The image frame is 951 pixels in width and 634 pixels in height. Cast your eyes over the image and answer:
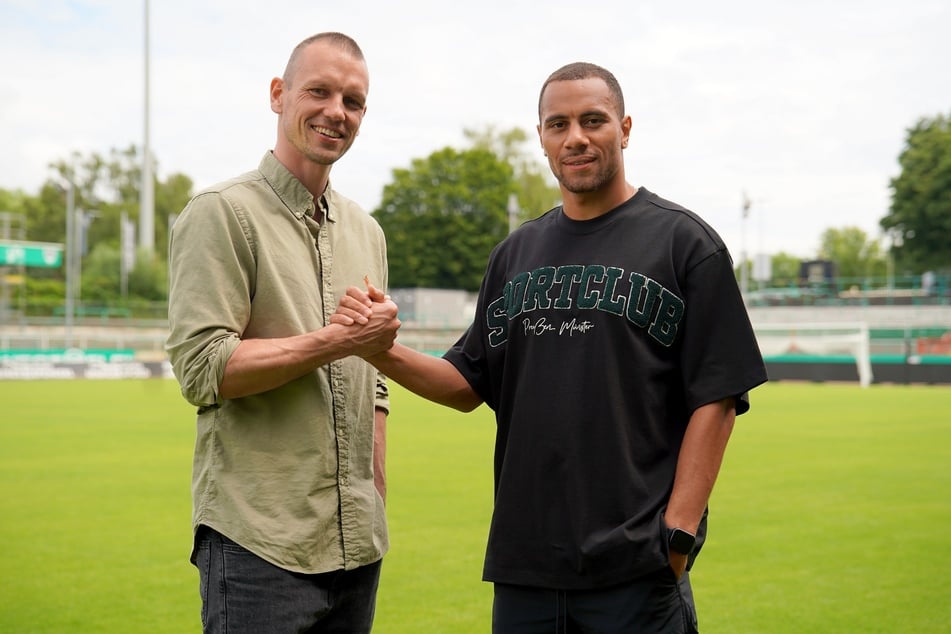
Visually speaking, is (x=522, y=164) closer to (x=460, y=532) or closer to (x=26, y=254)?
(x=26, y=254)

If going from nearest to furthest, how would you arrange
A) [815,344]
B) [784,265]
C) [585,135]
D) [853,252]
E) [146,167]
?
[585,135], [815,344], [146,167], [853,252], [784,265]

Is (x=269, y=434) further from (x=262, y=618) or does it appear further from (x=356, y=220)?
(x=356, y=220)

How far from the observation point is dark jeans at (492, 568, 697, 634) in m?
2.91

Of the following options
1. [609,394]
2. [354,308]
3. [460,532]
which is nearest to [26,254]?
[460,532]

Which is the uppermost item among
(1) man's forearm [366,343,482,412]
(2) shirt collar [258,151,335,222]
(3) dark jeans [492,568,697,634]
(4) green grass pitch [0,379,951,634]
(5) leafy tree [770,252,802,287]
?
(5) leafy tree [770,252,802,287]

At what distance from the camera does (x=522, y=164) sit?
271ft

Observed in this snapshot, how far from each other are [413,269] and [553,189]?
49.2 ft

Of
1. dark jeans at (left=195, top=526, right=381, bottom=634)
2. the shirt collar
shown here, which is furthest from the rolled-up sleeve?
dark jeans at (left=195, top=526, right=381, bottom=634)

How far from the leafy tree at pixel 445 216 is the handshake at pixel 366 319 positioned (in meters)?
71.7

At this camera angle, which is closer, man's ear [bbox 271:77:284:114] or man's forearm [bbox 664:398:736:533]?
man's forearm [bbox 664:398:736:533]

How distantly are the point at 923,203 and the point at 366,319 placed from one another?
2696 inches

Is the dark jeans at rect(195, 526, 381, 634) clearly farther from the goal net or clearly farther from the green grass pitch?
the goal net

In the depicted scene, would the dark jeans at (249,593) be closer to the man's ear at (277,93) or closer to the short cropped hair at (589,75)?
the man's ear at (277,93)

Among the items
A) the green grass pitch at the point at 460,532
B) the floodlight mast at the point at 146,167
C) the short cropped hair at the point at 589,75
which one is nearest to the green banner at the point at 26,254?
the floodlight mast at the point at 146,167
